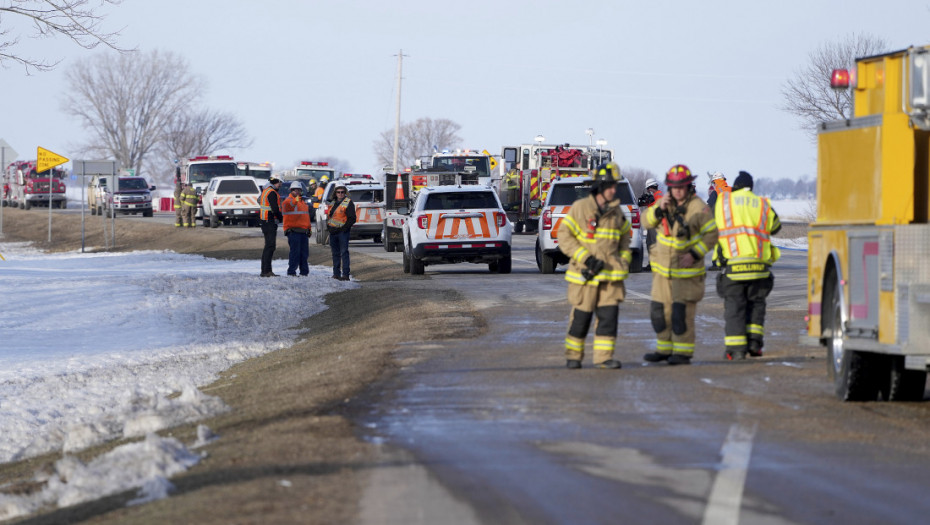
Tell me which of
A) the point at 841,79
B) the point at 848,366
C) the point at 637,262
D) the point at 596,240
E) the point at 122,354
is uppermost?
the point at 841,79

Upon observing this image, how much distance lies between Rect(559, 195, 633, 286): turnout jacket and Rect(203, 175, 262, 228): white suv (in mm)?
40529

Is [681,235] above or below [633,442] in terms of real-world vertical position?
above

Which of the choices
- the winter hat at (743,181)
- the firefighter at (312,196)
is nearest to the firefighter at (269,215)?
the winter hat at (743,181)

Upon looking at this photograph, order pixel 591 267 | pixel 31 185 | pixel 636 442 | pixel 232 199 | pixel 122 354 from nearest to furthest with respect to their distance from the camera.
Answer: pixel 636 442, pixel 591 267, pixel 122 354, pixel 232 199, pixel 31 185

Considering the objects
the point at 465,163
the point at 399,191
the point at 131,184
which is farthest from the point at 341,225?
the point at 131,184

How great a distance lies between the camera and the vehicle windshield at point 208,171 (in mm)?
54906

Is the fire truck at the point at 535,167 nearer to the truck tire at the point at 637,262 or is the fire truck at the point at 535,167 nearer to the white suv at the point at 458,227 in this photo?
the truck tire at the point at 637,262

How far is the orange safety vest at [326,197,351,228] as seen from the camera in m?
24.4

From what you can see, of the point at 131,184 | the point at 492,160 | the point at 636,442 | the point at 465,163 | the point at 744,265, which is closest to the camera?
the point at 636,442

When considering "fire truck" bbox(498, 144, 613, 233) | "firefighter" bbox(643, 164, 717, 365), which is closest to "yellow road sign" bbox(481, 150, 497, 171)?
"fire truck" bbox(498, 144, 613, 233)

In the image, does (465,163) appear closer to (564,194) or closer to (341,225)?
(564,194)

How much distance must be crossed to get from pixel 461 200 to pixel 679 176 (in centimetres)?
1412

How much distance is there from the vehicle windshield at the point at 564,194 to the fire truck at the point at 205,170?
30.8 metres

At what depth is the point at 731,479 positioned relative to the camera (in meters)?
6.99
